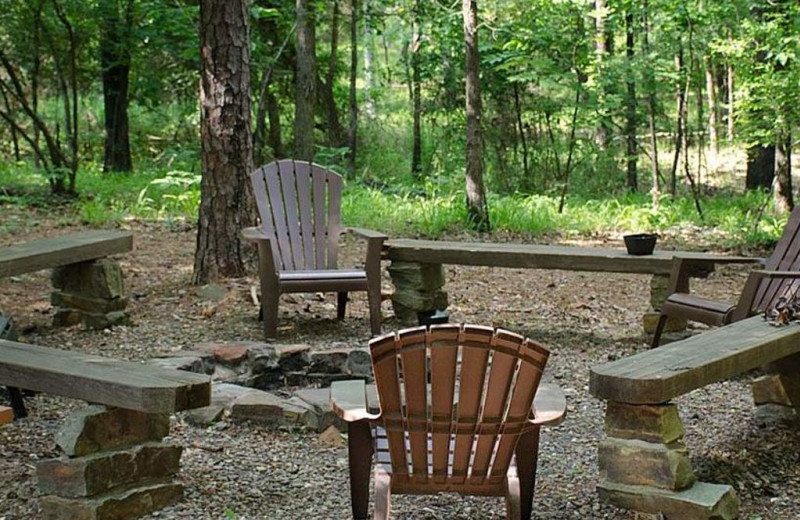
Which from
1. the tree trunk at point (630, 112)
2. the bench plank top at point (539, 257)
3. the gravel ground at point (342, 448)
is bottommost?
the gravel ground at point (342, 448)

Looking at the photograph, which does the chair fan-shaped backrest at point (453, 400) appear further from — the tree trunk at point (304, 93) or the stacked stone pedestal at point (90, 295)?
the tree trunk at point (304, 93)

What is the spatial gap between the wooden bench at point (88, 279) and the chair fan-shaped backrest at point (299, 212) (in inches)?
31.1

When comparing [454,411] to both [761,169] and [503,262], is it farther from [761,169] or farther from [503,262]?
[761,169]

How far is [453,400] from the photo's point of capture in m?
2.60

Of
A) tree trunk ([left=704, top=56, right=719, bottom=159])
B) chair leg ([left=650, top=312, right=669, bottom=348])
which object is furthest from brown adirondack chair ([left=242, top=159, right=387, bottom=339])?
tree trunk ([left=704, top=56, right=719, bottom=159])

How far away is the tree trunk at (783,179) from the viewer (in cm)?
852

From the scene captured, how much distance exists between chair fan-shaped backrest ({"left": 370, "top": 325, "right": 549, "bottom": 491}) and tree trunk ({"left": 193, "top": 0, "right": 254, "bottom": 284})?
3438mm

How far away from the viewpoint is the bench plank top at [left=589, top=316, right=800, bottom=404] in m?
2.78

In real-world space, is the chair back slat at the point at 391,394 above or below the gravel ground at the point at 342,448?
above

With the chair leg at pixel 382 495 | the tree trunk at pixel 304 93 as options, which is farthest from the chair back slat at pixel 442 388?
the tree trunk at pixel 304 93

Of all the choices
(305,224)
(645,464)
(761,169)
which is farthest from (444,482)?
(761,169)

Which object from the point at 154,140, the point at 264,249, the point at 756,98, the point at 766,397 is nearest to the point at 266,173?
the point at 264,249

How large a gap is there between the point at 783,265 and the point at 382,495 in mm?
3029

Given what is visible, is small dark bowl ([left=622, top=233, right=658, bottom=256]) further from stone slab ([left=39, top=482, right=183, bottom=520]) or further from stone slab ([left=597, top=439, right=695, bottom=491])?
stone slab ([left=39, top=482, right=183, bottom=520])
